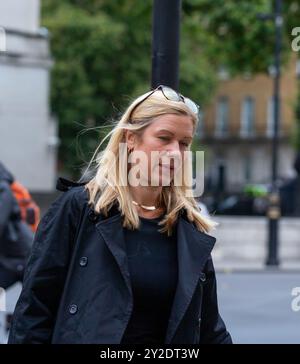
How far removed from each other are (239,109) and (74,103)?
26.4m

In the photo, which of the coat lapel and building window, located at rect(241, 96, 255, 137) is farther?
building window, located at rect(241, 96, 255, 137)

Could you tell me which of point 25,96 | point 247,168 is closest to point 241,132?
point 247,168

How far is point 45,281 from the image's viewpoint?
3.39 m

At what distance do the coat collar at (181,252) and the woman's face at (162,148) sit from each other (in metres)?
0.16

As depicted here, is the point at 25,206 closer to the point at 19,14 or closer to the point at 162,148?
the point at 162,148

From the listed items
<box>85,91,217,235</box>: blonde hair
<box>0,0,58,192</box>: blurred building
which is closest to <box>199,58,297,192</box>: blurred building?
<box>0,0,58,192</box>: blurred building

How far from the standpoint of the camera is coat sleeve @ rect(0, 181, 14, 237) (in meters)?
7.93

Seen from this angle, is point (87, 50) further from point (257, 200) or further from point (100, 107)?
point (257, 200)

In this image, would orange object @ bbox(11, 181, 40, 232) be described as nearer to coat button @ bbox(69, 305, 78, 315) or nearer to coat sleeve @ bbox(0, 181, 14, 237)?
coat sleeve @ bbox(0, 181, 14, 237)

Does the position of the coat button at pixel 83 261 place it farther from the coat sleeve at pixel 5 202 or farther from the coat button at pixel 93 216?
the coat sleeve at pixel 5 202

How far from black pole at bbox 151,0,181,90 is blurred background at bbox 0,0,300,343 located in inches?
1.3

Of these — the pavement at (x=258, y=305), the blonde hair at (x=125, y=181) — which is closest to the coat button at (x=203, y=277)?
the blonde hair at (x=125, y=181)

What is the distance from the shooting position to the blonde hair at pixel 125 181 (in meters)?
3.45

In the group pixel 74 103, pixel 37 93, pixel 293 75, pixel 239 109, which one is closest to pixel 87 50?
pixel 74 103
